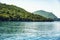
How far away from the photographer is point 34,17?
28891 millimetres

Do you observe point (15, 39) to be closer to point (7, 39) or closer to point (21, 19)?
point (7, 39)

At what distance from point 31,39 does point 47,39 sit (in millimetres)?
692

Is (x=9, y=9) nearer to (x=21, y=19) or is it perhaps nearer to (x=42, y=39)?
(x=21, y=19)

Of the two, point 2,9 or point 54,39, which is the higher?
point 2,9

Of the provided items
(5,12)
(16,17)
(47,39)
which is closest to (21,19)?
(16,17)

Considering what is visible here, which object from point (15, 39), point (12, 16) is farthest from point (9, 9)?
point (15, 39)

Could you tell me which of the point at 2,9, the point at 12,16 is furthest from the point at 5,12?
the point at 12,16

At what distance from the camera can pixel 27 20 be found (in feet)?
91.2

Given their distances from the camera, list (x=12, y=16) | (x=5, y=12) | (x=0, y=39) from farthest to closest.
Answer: (x=5, y=12), (x=12, y=16), (x=0, y=39)

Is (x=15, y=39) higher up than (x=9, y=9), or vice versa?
(x=9, y=9)

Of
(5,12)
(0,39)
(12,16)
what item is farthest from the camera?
(5,12)

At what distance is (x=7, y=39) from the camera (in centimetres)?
820

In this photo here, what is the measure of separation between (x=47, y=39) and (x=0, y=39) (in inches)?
78.1

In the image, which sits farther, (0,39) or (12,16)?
(12,16)
